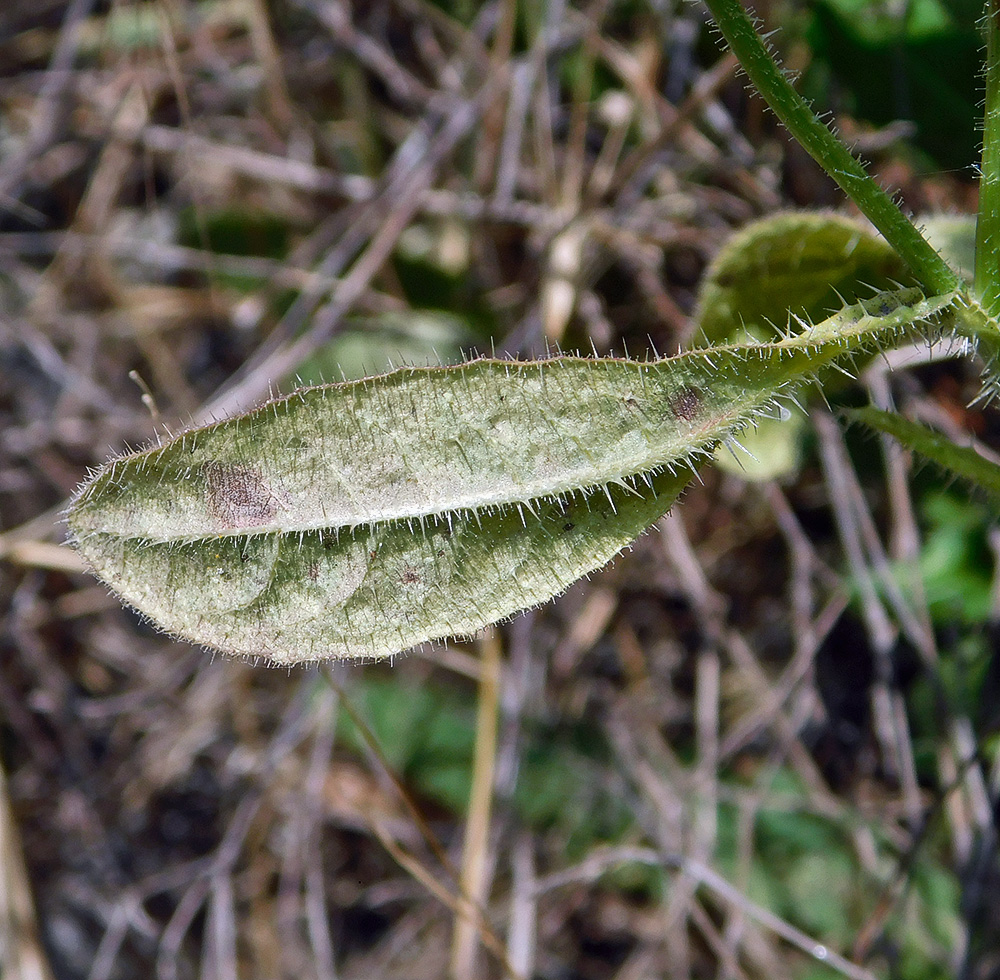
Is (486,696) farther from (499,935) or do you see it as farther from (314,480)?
(314,480)

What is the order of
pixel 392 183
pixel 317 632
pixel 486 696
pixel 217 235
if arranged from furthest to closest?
pixel 217 235 < pixel 392 183 < pixel 486 696 < pixel 317 632

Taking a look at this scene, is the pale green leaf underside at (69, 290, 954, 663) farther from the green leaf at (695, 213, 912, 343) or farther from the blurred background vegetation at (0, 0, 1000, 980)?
the blurred background vegetation at (0, 0, 1000, 980)

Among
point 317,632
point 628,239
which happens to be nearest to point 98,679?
point 317,632

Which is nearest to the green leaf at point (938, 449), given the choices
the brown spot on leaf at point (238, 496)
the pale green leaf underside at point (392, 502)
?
the pale green leaf underside at point (392, 502)

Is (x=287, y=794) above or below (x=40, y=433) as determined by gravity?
below

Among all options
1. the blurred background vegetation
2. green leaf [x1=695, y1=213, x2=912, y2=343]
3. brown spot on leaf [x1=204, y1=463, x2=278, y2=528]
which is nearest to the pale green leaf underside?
brown spot on leaf [x1=204, y1=463, x2=278, y2=528]

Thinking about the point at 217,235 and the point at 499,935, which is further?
the point at 217,235

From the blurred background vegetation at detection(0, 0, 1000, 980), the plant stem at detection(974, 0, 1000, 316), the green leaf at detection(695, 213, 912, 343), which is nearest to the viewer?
the plant stem at detection(974, 0, 1000, 316)
